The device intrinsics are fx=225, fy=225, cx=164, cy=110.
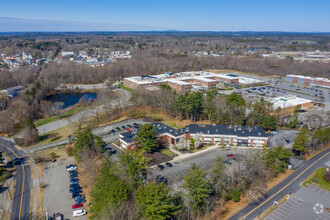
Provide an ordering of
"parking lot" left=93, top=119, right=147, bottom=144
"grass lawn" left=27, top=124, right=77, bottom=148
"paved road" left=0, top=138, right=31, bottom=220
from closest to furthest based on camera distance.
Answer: "paved road" left=0, top=138, right=31, bottom=220
"parking lot" left=93, top=119, right=147, bottom=144
"grass lawn" left=27, top=124, right=77, bottom=148

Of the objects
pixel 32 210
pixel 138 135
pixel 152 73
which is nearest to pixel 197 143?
pixel 138 135

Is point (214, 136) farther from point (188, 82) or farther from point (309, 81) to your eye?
point (309, 81)

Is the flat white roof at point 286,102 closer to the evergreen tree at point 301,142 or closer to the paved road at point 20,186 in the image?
the evergreen tree at point 301,142

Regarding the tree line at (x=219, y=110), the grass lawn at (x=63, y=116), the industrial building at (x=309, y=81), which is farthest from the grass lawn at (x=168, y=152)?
the industrial building at (x=309, y=81)

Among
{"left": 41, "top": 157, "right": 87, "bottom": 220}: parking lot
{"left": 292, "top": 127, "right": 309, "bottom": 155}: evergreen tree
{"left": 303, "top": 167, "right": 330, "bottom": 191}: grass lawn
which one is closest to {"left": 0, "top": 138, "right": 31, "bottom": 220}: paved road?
{"left": 41, "top": 157, "right": 87, "bottom": 220}: parking lot

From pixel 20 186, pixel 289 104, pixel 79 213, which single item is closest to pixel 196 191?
pixel 79 213

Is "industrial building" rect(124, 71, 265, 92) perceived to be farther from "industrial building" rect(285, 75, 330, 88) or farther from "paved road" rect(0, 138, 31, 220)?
"paved road" rect(0, 138, 31, 220)
